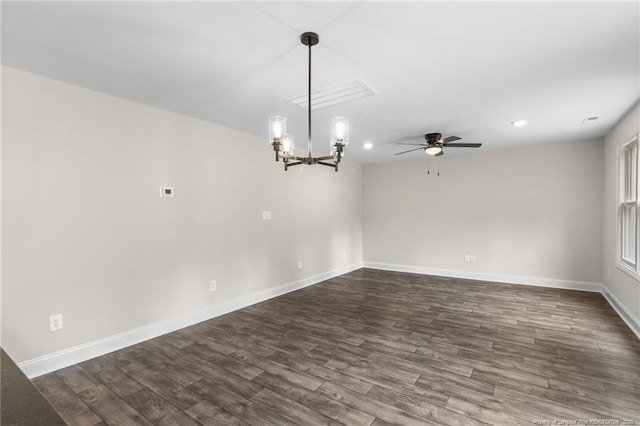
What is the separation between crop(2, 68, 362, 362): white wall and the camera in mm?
2508

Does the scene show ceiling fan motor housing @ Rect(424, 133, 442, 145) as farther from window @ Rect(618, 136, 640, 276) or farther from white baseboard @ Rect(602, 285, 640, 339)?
white baseboard @ Rect(602, 285, 640, 339)

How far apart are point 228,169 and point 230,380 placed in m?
2.60

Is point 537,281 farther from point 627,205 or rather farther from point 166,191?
point 166,191

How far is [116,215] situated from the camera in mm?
3045

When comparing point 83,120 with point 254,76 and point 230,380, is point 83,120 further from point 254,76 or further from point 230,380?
point 230,380

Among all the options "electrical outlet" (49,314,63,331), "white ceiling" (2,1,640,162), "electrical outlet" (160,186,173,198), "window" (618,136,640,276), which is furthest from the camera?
"window" (618,136,640,276)

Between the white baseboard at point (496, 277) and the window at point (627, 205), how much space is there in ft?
3.96

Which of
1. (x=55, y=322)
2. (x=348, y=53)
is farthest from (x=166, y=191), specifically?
(x=348, y=53)

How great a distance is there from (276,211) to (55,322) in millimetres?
2869

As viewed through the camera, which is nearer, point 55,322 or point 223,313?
point 55,322

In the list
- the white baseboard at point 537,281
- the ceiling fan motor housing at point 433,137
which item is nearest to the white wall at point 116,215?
the ceiling fan motor housing at point 433,137

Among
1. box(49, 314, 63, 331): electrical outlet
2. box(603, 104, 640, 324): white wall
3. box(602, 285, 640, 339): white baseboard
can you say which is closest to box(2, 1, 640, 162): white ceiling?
box(603, 104, 640, 324): white wall

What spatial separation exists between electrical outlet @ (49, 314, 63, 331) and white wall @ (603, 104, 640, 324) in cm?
561

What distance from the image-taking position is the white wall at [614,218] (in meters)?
3.45
